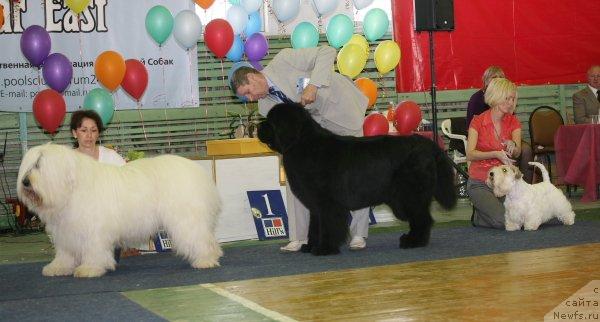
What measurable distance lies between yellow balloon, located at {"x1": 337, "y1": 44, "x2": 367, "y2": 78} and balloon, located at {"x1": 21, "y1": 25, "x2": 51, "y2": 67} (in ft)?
10.0

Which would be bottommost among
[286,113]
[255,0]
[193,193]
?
[193,193]

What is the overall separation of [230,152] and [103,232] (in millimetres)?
2654

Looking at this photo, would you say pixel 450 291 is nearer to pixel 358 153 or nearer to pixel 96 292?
pixel 358 153

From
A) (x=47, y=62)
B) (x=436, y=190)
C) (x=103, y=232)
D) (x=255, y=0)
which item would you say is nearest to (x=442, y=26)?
Answer: (x=255, y=0)

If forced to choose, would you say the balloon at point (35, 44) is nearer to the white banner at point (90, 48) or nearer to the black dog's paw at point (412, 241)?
the white banner at point (90, 48)

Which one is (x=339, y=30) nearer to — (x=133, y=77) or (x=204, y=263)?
(x=133, y=77)

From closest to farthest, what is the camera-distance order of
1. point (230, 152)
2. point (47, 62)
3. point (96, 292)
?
point (96, 292) → point (230, 152) → point (47, 62)

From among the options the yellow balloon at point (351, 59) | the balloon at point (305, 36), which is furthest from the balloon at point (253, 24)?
the yellow balloon at point (351, 59)

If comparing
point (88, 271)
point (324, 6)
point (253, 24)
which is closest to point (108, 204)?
point (88, 271)

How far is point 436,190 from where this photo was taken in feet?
19.1

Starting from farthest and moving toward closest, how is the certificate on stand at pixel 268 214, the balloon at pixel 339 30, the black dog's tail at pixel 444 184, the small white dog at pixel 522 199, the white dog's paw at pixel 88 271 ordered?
the balloon at pixel 339 30
the certificate on stand at pixel 268 214
the small white dog at pixel 522 199
the black dog's tail at pixel 444 184
the white dog's paw at pixel 88 271

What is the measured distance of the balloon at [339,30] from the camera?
9430mm

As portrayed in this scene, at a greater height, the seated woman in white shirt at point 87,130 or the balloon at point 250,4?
the balloon at point 250,4

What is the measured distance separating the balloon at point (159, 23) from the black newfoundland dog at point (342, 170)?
354cm
